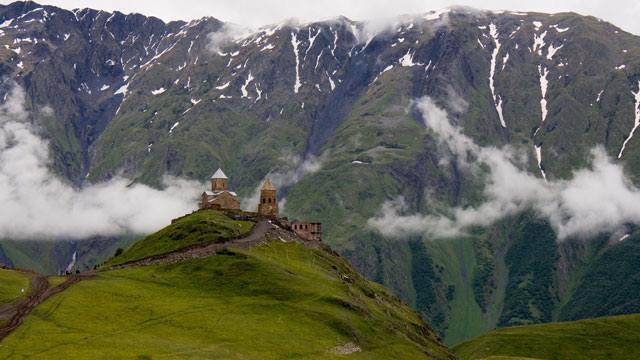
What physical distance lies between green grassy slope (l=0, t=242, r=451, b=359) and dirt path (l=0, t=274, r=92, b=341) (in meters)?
2.08

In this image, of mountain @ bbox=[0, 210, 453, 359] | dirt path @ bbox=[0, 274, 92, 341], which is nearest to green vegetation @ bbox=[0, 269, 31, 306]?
dirt path @ bbox=[0, 274, 92, 341]

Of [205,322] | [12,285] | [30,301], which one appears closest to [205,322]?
[205,322]

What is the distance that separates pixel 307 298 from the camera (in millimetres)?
188625

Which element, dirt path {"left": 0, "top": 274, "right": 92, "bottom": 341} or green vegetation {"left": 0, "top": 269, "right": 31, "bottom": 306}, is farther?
green vegetation {"left": 0, "top": 269, "right": 31, "bottom": 306}

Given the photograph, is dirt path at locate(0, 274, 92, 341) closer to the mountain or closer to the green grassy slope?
the mountain

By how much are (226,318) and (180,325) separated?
12.0 meters

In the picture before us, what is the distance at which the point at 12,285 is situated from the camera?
582 feet

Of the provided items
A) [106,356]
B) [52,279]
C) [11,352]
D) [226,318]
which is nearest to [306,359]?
[226,318]

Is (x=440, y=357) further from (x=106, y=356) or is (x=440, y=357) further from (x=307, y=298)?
(x=106, y=356)

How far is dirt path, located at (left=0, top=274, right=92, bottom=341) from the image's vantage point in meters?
150

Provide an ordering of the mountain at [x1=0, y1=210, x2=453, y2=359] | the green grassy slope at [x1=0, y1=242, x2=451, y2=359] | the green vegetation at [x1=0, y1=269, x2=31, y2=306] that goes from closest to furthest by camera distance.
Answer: the green grassy slope at [x1=0, y1=242, x2=451, y2=359]
the mountain at [x1=0, y1=210, x2=453, y2=359]
the green vegetation at [x1=0, y1=269, x2=31, y2=306]

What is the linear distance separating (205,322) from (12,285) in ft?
132

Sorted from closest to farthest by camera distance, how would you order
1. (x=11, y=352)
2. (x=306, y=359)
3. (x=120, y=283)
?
1. (x=11, y=352)
2. (x=306, y=359)
3. (x=120, y=283)

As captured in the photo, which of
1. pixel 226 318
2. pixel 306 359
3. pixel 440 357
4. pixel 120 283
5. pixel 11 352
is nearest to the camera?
pixel 11 352
